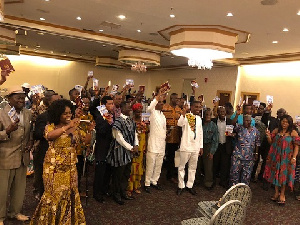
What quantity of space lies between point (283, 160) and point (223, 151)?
1054mm

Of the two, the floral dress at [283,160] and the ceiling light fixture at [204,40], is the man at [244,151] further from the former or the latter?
the ceiling light fixture at [204,40]

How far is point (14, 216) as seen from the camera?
3135mm

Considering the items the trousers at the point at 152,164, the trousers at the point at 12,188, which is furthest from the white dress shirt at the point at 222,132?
the trousers at the point at 12,188

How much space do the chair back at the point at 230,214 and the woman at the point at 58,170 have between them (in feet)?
4.40

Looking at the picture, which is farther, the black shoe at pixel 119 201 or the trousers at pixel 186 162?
the trousers at pixel 186 162

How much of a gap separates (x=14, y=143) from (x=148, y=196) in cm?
225

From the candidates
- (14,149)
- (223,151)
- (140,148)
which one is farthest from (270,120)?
(14,149)

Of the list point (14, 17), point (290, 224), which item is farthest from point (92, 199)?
point (14, 17)

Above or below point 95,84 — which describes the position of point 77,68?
above

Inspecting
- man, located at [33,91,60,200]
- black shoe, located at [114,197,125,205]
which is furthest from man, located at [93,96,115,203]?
man, located at [33,91,60,200]

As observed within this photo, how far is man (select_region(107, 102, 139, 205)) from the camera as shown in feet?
12.3

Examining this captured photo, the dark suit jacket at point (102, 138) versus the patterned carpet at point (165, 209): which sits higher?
the dark suit jacket at point (102, 138)

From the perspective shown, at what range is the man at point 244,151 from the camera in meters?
4.67

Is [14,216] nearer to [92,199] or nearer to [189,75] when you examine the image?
[92,199]
